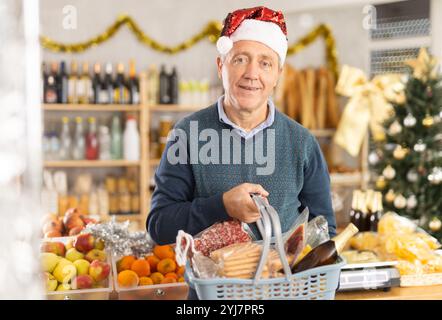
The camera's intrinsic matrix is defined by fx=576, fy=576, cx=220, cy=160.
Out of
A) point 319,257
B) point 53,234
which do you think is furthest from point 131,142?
point 319,257

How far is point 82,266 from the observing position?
156 cm

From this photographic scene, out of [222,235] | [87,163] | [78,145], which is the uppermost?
[78,145]

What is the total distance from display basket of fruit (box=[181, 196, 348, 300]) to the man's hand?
2 cm

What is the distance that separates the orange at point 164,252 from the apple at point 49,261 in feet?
0.88

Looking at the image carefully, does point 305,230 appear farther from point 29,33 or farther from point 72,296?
point 29,33

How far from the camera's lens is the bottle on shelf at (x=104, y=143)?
136 inches

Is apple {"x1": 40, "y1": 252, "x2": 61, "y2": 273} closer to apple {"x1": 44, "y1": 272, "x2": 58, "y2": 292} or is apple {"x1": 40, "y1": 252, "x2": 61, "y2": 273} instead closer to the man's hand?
apple {"x1": 44, "y1": 272, "x2": 58, "y2": 292}

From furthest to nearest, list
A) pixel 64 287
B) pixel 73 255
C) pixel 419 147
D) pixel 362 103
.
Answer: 1. pixel 362 103
2. pixel 419 147
3. pixel 73 255
4. pixel 64 287

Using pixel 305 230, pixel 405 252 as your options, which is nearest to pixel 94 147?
pixel 405 252

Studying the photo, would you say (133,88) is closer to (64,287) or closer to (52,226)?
(52,226)

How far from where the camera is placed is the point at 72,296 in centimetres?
147

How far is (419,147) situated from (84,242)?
6.77ft
